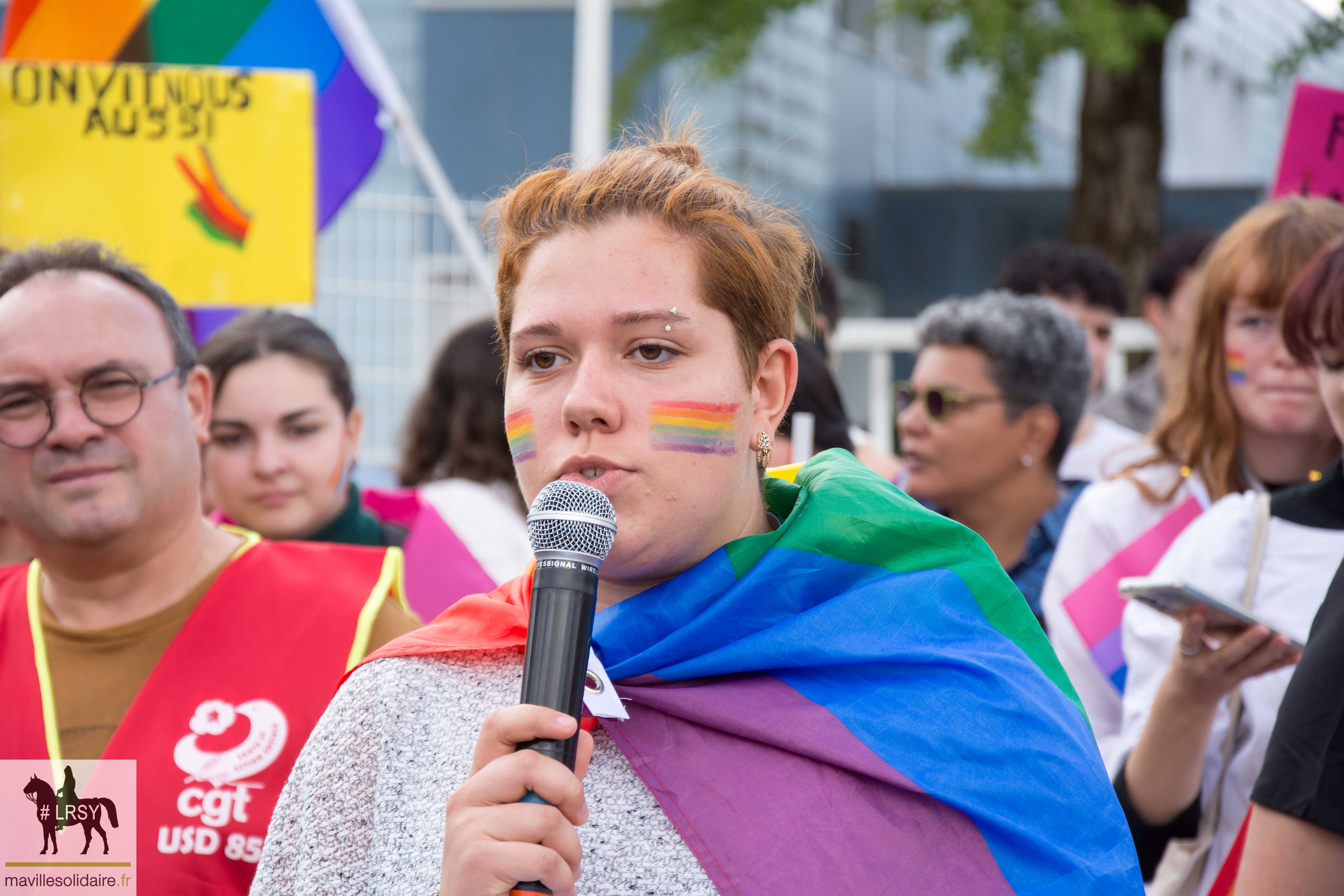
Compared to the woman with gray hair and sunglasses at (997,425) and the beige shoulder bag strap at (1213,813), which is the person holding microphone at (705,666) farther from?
the woman with gray hair and sunglasses at (997,425)

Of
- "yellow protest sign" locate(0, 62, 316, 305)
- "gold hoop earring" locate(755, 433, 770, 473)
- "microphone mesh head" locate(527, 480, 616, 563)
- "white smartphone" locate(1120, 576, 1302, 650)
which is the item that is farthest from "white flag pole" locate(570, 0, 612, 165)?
"microphone mesh head" locate(527, 480, 616, 563)

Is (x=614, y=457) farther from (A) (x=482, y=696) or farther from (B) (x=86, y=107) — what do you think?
(B) (x=86, y=107)

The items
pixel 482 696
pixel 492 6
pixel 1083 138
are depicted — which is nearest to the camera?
pixel 482 696

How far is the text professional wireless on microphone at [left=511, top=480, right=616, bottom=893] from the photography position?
1511 millimetres

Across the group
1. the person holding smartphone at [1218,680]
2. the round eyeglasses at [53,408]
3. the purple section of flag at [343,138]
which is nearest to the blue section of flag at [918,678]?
the person holding smartphone at [1218,680]

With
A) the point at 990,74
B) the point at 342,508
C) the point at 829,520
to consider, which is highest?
the point at 990,74

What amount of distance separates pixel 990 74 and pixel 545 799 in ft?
33.9

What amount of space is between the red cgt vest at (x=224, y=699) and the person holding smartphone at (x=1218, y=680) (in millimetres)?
1689

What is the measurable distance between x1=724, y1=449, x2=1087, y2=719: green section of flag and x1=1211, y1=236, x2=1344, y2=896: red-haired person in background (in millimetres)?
315

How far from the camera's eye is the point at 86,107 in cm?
443

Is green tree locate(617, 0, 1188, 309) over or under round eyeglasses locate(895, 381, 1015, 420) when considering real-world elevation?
over

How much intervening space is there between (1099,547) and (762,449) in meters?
1.96

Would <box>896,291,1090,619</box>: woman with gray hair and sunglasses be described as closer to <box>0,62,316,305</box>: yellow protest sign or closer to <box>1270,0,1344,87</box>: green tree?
<box>1270,0,1344,87</box>: green tree

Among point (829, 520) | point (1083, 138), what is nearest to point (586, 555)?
point (829, 520)
